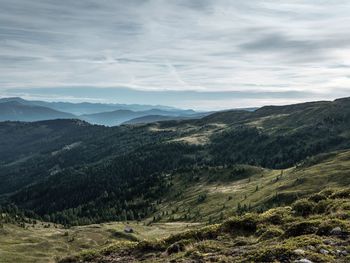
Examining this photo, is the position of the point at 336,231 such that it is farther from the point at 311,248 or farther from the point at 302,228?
the point at 311,248

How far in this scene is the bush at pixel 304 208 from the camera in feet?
105

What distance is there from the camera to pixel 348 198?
32750 mm

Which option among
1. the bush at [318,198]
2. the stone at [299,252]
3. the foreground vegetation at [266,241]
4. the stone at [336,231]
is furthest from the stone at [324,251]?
the bush at [318,198]

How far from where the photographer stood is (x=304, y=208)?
32.2 m

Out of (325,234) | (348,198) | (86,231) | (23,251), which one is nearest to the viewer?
(325,234)

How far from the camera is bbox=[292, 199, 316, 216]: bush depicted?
105 ft

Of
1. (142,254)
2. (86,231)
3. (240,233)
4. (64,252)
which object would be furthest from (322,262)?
(86,231)

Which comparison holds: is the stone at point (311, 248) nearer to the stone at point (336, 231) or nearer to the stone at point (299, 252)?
the stone at point (299, 252)

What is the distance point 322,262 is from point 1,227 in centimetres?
15288

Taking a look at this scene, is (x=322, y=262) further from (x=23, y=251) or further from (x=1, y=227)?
(x=1, y=227)

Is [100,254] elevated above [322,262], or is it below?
below

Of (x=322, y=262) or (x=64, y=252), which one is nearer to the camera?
(x=322, y=262)

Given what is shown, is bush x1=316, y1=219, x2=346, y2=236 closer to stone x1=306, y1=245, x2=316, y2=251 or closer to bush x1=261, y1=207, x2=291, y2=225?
stone x1=306, y1=245, x2=316, y2=251

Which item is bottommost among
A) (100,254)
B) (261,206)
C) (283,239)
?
(261,206)
